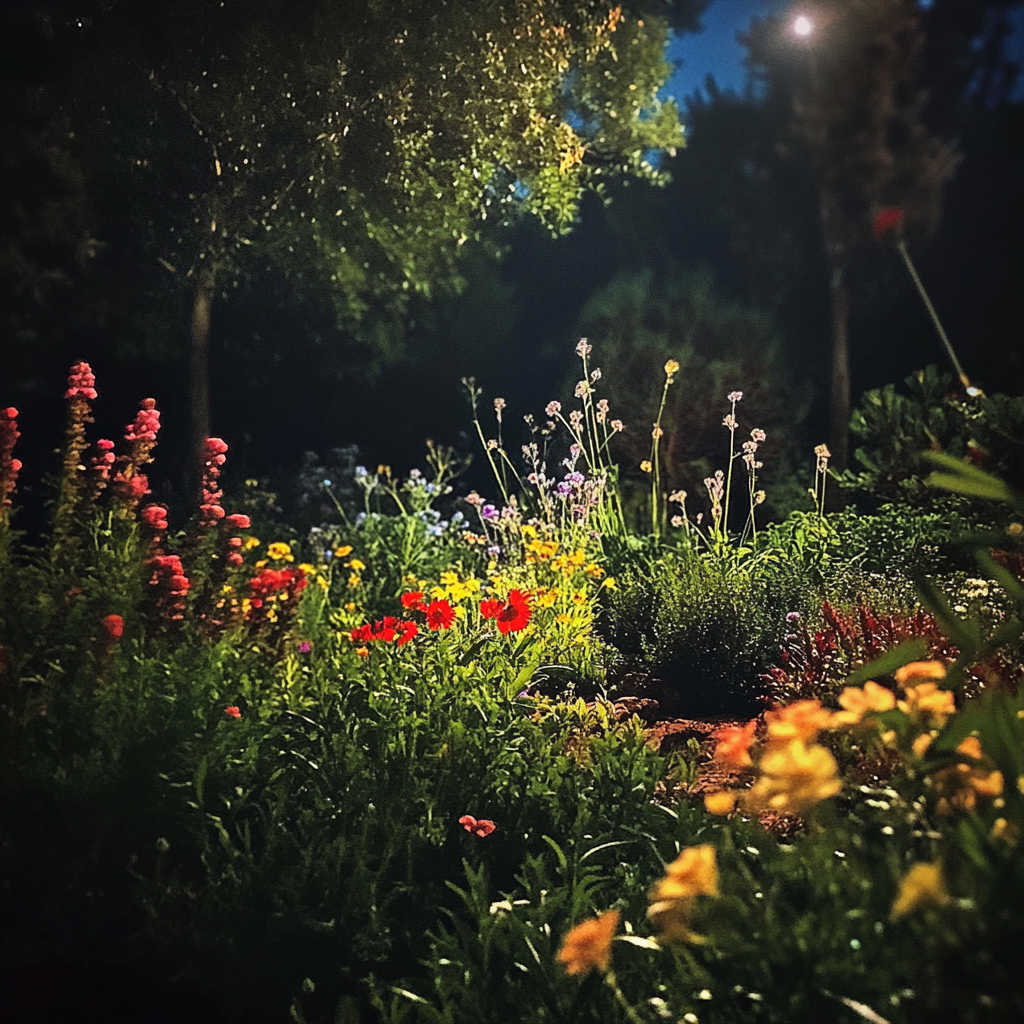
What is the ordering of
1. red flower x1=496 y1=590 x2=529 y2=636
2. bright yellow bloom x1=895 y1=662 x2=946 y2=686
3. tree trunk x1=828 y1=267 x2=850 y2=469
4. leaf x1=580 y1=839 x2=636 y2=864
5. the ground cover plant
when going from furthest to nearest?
tree trunk x1=828 y1=267 x2=850 y2=469 < red flower x1=496 y1=590 x2=529 y2=636 < leaf x1=580 y1=839 x2=636 y2=864 < bright yellow bloom x1=895 y1=662 x2=946 y2=686 < the ground cover plant

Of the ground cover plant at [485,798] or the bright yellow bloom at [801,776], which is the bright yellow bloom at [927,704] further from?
the bright yellow bloom at [801,776]

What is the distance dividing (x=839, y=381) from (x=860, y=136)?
3.00 meters

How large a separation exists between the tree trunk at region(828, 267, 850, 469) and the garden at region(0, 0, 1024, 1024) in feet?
0.18

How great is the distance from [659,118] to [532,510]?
469 centimetres

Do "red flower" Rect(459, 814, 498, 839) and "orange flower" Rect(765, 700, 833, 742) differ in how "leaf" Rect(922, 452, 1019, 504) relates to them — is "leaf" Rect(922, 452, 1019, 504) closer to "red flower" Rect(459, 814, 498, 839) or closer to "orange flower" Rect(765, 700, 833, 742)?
"orange flower" Rect(765, 700, 833, 742)

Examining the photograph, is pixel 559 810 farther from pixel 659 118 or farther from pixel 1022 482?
pixel 659 118

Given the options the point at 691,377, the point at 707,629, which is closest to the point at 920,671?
the point at 707,629

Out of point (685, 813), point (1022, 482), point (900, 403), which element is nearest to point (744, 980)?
point (685, 813)

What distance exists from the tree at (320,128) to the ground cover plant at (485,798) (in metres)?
3.75

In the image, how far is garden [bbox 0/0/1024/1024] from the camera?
178cm

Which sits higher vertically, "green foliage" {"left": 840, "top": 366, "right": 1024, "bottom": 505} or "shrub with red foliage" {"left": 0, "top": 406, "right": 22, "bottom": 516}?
"green foliage" {"left": 840, "top": 366, "right": 1024, "bottom": 505}

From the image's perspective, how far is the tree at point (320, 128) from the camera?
6.17m

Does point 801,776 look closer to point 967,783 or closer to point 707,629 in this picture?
point 967,783

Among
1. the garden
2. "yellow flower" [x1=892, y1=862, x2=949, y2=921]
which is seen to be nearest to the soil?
the garden
